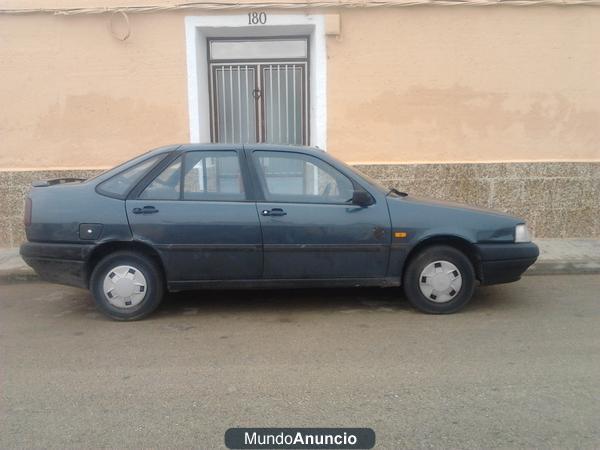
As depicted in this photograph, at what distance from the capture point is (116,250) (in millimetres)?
4805

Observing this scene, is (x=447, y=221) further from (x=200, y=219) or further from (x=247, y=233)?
(x=200, y=219)

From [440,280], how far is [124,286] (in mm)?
2827

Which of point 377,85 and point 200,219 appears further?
point 377,85

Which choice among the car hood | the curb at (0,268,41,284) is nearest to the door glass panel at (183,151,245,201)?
the car hood

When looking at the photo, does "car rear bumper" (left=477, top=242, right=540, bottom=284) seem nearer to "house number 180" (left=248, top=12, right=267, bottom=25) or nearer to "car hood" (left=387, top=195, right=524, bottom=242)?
"car hood" (left=387, top=195, right=524, bottom=242)

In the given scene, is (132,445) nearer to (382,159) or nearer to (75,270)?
(75,270)

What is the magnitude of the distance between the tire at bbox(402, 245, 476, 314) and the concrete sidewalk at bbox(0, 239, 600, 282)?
85.8 inches

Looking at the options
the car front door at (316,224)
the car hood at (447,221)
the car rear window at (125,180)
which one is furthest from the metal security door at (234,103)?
the car hood at (447,221)

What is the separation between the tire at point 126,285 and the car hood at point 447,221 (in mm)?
2214

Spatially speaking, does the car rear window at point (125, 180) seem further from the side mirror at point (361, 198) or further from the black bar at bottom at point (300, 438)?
the black bar at bottom at point (300, 438)

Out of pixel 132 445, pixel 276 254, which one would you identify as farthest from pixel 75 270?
pixel 132 445

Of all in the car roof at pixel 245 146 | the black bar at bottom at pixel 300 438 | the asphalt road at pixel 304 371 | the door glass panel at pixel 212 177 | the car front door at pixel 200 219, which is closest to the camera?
the black bar at bottom at pixel 300 438

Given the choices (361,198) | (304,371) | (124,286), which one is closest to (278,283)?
(361,198)

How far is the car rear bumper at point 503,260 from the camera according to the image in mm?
4879
